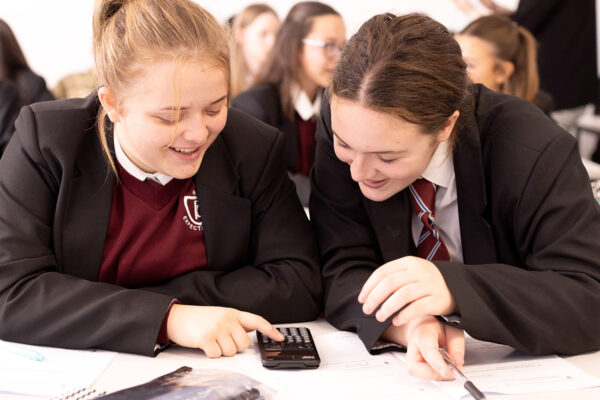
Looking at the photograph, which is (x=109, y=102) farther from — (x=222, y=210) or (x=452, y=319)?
(x=452, y=319)

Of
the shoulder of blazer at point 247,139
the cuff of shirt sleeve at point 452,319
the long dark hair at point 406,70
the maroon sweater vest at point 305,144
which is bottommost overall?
the maroon sweater vest at point 305,144

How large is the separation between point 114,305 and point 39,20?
435 centimetres

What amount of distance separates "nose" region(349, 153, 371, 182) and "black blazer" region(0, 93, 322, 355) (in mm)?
229

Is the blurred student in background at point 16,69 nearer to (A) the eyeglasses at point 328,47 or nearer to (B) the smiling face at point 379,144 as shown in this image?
(A) the eyeglasses at point 328,47

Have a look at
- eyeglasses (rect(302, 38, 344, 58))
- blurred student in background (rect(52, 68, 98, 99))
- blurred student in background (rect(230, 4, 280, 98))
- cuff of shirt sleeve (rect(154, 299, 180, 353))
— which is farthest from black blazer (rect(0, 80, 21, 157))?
cuff of shirt sleeve (rect(154, 299, 180, 353))

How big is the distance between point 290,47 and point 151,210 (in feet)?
6.26

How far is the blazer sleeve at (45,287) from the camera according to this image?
1155 mm

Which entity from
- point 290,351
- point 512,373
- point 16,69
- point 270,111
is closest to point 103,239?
point 290,351

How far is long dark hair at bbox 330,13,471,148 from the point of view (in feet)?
3.83

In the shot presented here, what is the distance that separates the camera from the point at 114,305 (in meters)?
1.18

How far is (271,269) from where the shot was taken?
138 cm

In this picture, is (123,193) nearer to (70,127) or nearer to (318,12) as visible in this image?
(70,127)

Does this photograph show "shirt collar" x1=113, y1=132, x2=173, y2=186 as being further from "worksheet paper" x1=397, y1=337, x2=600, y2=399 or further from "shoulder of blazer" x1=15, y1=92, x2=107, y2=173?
"worksheet paper" x1=397, y1=337, x2=600, y2=399

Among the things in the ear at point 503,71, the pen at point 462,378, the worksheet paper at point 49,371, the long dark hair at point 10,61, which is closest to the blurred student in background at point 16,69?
the long dark hair at point 10,61
